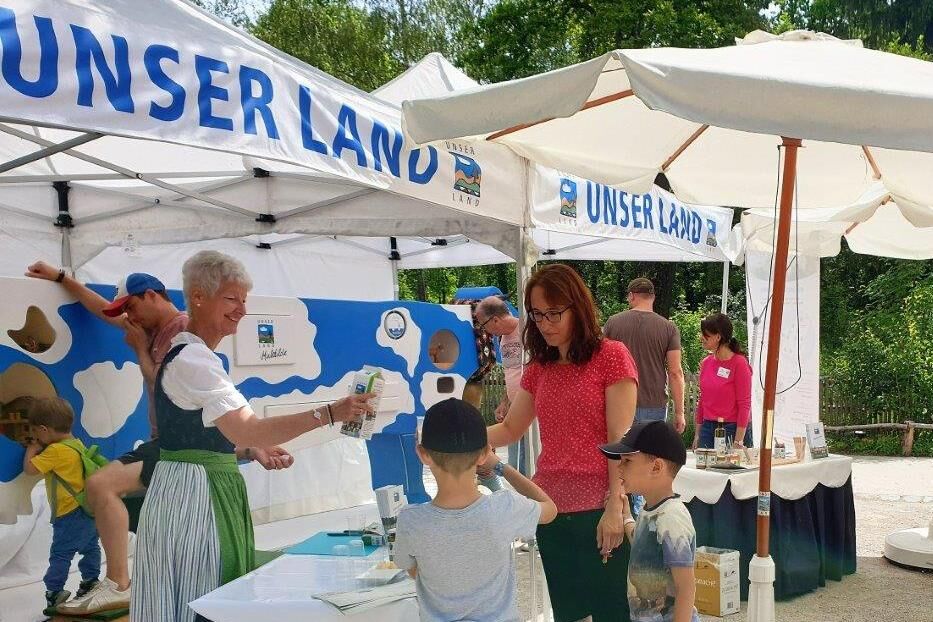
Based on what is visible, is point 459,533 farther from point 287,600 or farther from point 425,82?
point 425,82

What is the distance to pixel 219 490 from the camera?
2.68m

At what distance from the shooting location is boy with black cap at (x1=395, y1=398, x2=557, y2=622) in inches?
86.8

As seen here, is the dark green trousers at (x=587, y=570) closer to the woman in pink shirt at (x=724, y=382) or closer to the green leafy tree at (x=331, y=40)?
the woman in pink shirt at (x=724, y=382)

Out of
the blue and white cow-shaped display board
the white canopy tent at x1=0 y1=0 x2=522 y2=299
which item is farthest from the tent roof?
the blue and white cow-shaped display board

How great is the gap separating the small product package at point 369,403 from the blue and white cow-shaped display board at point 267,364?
1238mm

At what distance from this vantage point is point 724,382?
6156 millimetres

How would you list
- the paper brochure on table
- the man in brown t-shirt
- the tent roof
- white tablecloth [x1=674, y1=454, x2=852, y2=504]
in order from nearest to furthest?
1. the paper brochure on table
2. white tablecloth [x1=674, y1=454, x2=852, y2=504]
3. the tent roof
4. the man in brown t-shirt

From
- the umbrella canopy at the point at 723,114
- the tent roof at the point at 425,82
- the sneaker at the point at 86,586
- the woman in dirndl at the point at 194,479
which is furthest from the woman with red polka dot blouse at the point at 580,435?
the tent roof at the point at 425,82

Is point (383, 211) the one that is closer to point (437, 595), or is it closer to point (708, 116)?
point (708, 116)

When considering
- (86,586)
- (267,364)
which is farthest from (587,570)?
(267,364)

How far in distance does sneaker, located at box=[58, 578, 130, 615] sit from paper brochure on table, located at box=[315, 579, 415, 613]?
1.96 metres

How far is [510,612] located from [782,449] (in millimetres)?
3457

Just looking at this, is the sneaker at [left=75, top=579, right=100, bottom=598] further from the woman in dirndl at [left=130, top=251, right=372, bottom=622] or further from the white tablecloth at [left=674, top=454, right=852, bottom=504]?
the white tablecloth at [left=674, top=454, right=852, bottom=504]

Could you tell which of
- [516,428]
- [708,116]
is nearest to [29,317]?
[516,428]
